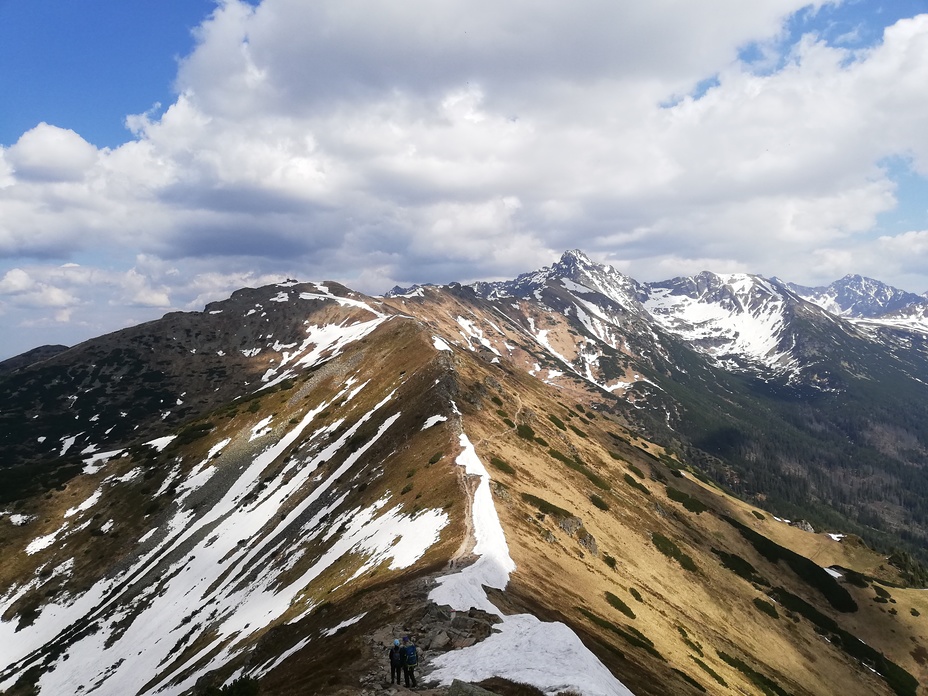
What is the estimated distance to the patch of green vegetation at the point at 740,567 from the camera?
85.9 m

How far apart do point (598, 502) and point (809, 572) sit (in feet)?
193

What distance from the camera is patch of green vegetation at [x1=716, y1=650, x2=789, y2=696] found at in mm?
50094

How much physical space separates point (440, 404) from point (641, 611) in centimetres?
4521

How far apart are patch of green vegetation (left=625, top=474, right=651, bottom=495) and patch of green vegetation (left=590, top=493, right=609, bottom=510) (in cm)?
2187

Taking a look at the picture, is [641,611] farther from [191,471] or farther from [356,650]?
[191,471]

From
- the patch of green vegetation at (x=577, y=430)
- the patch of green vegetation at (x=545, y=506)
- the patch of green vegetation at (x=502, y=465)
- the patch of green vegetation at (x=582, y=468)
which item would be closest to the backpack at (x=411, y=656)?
the patch of green vegetation at (x=545, y=506)

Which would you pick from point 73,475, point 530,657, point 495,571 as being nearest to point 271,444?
point 73,475

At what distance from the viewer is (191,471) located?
116m

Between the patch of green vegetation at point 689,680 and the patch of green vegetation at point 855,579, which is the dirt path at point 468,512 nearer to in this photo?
the patch of green vegetation at point 689,680

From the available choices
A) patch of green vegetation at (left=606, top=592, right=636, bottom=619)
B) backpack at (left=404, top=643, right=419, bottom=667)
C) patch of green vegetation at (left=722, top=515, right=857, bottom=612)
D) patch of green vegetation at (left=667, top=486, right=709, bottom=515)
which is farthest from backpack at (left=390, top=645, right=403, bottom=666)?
patch of green vegetation at (left=722, top=515, right=857, bottom=612)

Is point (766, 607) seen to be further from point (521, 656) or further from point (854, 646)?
point (521, 656)

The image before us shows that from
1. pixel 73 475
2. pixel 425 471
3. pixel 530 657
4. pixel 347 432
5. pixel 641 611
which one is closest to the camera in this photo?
pixel 530 657

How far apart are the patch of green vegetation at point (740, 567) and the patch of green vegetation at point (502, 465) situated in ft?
146

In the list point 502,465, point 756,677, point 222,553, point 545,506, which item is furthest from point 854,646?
point 222,553
